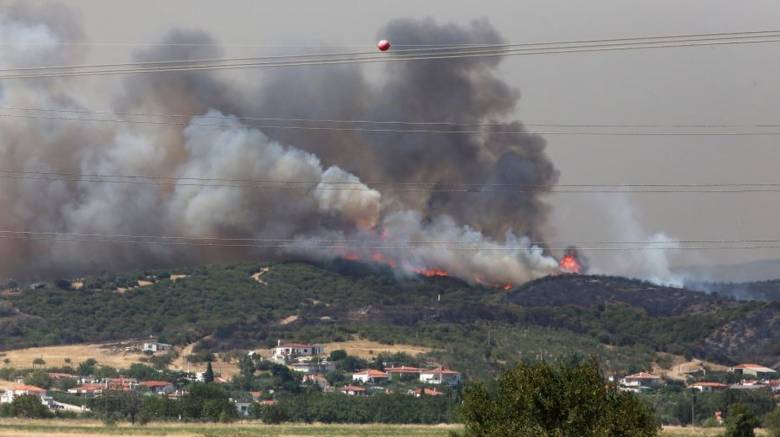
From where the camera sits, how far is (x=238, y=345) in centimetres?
17575

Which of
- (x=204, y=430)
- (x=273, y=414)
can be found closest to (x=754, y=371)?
(x=273, y=414)

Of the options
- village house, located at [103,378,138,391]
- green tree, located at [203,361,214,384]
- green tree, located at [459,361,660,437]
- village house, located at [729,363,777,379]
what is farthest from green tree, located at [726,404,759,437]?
village house, located at [729,363,777,379]

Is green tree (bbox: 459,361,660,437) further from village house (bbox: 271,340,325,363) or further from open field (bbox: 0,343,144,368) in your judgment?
open field (bbox: 0,343,144,368)

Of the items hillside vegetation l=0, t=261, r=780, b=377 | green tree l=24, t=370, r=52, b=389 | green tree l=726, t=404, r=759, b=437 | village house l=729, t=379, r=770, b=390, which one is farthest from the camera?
hillside vegetation l=0, t=261, r=780, b=377

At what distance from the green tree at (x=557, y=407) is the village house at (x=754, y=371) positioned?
124 metres

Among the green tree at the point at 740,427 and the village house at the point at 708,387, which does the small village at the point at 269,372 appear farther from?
the green tree at the point at 740,427

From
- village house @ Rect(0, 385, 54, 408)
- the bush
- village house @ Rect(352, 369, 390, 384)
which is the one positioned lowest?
the bush

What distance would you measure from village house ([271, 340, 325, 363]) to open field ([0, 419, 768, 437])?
47.9 m

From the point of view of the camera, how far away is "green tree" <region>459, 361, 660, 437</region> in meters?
48.3

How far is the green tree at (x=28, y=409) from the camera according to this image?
112 metres

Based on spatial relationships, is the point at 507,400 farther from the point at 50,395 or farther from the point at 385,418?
the point at 50,395

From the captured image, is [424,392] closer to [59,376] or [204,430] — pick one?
[59,376]

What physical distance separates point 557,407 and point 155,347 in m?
131

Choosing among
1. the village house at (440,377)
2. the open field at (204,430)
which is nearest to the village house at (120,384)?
the open field at (204,430)
